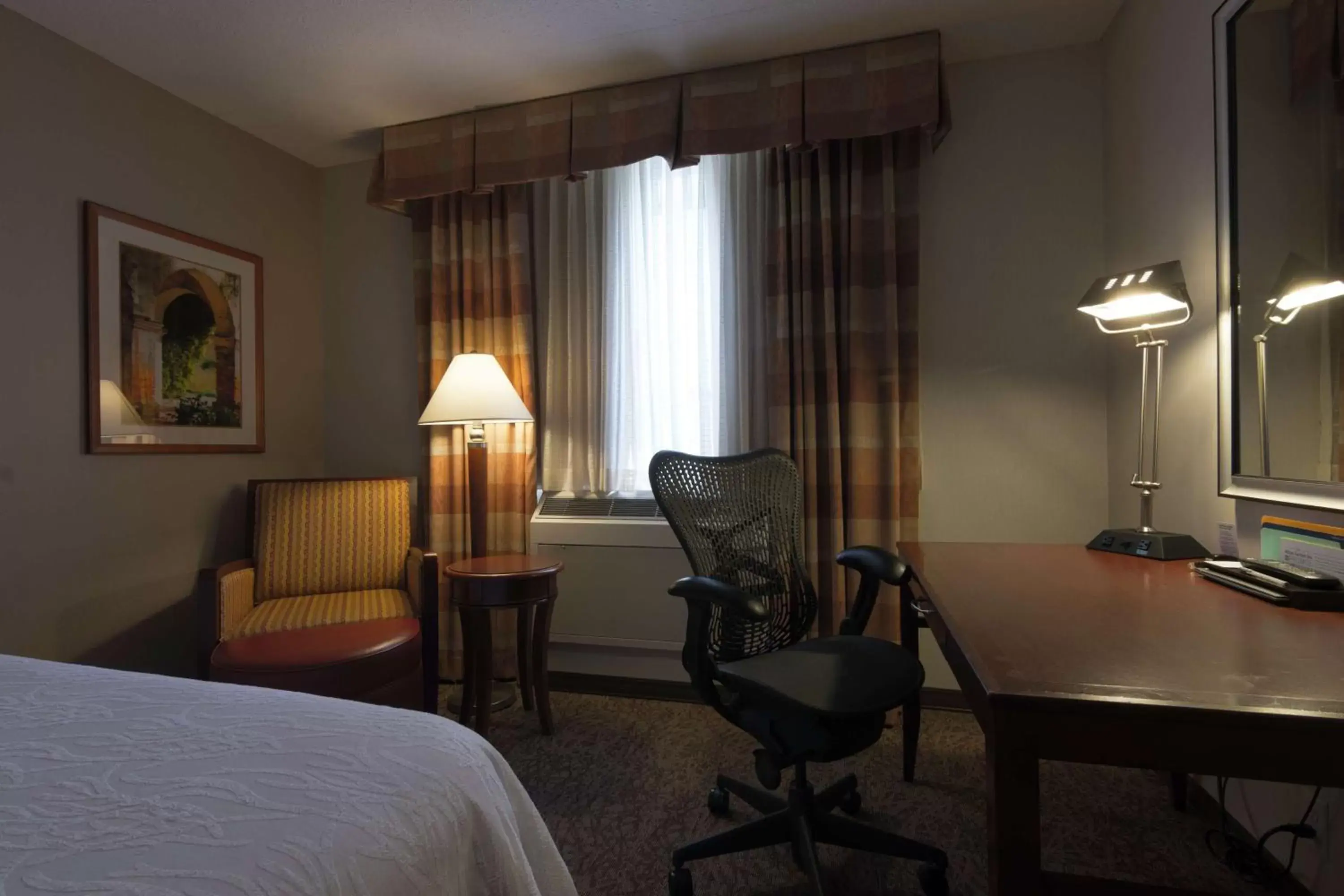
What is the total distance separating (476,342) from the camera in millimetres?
2742

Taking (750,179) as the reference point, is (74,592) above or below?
below

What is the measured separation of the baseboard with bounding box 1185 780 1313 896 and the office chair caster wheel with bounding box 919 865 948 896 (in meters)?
0.72

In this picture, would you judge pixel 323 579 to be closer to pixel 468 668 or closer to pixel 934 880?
pixel 468 668

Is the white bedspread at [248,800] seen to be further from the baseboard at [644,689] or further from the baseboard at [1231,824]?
the baseboard at [644,689]

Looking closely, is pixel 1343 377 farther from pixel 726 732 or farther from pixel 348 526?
pixel 348 526

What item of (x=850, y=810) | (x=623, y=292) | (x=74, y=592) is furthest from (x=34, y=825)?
(x=623, y=292)

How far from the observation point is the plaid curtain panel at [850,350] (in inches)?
90.0

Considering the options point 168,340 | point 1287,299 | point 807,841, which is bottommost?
point 807,841

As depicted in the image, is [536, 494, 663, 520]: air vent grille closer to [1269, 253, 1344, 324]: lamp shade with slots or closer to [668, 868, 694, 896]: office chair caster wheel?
[668, 868, 694, 896]: office chair caster wheel

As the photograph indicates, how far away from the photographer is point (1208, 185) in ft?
5.02

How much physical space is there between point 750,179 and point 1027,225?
106 cm

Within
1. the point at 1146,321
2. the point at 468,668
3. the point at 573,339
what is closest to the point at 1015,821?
the point at 1146,321

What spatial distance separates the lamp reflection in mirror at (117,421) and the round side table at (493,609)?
4.22 ft

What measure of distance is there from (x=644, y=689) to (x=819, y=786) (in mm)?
916
